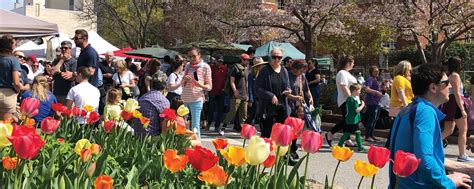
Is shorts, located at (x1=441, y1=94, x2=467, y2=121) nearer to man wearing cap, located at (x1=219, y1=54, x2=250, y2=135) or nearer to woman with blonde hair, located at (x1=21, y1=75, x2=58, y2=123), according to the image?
man wearing cap, located at (x1=219, y1=54, x2=250, y2=135)

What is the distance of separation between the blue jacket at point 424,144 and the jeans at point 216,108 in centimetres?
930

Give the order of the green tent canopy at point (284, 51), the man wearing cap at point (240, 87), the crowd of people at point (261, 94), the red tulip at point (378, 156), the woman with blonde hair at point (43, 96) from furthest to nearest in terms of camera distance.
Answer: the green tent canopy at point (284, 51) → the man wearing cap at point (240, 87) → the woman with blonde hair at point (43, 96) → the crowd of people at point (261, 94) → the red tulip at point (378, 156)

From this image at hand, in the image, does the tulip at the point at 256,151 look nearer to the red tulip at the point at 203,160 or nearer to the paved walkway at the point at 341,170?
the red tulip at the point at 203,160

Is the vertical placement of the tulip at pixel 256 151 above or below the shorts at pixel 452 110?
above

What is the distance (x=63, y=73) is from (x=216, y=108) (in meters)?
5.35

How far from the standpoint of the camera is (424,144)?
3320 mm

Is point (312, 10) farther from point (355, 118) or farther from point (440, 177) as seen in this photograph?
point (440, 177)

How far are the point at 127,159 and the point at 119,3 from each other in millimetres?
43915

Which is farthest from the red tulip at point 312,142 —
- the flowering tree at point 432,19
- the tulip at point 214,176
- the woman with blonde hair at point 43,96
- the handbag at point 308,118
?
the flowering tree at point 432,19

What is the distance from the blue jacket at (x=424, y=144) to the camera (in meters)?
3.31

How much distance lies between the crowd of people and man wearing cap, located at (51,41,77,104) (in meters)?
0.01

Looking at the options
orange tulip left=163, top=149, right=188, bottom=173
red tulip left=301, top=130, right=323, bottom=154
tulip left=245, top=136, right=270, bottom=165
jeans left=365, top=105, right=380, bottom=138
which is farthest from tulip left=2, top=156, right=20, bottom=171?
jeans left=365, top=105, right=380, bottom=138

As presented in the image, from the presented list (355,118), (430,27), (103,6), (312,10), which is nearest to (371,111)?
(355,118)

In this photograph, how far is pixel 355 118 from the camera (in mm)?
9789
